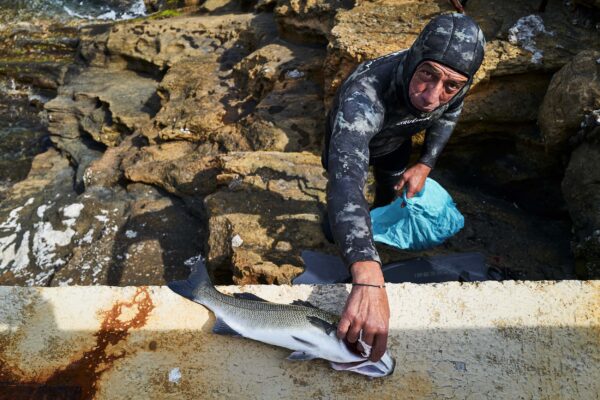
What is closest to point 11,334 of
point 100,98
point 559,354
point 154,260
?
point 154,260

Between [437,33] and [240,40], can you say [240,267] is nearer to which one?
[437,33]

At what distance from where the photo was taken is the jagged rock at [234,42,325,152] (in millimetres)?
5586

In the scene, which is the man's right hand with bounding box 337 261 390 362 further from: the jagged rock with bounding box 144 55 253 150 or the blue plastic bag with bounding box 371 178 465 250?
the jagged rock with bounding box 144 55 253 150

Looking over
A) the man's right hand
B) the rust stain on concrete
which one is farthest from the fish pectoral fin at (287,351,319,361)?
the rust stain on concrete

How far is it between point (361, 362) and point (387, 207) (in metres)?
1.89

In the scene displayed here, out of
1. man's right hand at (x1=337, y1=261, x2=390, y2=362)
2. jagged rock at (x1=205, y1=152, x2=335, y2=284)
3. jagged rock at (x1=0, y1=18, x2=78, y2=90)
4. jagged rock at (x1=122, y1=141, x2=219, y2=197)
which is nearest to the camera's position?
man's right hand at (x1=337, y1=261, x2=390, y2=362)

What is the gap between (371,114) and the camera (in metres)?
2.67

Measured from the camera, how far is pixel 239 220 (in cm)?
435

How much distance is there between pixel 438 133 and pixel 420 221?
0.77m

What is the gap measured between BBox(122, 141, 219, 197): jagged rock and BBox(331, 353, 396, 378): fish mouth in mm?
3586

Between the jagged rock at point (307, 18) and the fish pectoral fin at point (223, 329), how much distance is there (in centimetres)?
511

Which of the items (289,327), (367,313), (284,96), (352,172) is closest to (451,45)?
(352,172)

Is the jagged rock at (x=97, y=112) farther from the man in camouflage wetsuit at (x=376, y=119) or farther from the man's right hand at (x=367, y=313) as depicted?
the man's right hand at (x=367, y=313)

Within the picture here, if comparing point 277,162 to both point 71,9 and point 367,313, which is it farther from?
point 71,9
